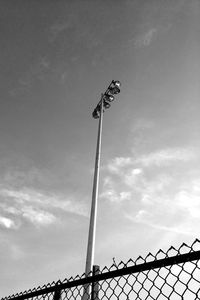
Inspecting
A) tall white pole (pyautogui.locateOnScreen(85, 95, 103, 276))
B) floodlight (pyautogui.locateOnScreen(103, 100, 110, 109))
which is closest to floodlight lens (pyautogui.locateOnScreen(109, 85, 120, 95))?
floodlight (pyautogui.locateOnScreen(103, 100, 110, 109))

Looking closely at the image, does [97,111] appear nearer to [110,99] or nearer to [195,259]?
[110,99]

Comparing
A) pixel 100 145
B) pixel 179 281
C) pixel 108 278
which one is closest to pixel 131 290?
pixel 108 278

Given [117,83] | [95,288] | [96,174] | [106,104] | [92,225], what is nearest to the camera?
[95,288]

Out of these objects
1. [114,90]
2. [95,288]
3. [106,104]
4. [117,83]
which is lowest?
[95,288]

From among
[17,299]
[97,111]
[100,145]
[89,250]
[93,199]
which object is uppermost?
[97,111]

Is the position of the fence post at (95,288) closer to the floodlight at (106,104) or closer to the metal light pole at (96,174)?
the metal light pole at (96,174)

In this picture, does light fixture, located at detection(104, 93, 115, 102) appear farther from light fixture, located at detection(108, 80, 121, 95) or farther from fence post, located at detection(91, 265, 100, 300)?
fence post, located at detection(91, 265, 100, 300)

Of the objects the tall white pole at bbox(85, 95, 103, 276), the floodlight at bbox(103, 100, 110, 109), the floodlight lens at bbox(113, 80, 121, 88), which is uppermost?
the floodlight lens at bbox(113, 80, 121, 88)

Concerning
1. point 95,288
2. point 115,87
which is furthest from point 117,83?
point 95,288

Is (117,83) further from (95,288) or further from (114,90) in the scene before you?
(95,288)

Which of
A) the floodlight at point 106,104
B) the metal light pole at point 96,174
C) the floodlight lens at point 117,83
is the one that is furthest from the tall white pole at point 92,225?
the floodlight lens at point 117,83

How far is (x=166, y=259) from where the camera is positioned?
Answer: 199 centimetres

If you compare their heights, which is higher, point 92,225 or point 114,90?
point 114,90

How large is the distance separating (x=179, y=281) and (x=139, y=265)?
0.35m
